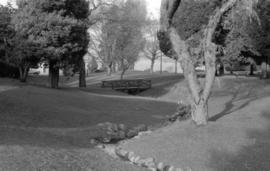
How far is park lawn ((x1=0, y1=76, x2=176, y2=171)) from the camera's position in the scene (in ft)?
25.9

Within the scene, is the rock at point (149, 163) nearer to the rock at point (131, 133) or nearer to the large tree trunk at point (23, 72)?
the rock at point (131, 133)

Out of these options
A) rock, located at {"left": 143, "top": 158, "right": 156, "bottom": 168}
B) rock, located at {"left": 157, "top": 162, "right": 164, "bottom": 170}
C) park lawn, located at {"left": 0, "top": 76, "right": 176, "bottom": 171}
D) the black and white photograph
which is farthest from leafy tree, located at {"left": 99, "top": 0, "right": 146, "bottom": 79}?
rock, located at {"left": 157, "top": 162, "right": 164, "bottom": 170}

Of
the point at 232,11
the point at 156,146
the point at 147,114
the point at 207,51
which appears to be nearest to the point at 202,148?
the point at 156,146

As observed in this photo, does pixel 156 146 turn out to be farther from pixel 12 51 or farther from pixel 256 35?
pixel 256 35

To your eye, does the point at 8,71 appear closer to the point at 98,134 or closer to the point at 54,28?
the point at 54,28

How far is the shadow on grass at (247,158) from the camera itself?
801cm

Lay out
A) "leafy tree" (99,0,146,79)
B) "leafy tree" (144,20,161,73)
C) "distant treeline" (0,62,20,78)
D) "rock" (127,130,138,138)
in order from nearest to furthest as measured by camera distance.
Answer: "rock" (127,130,138,138)
"distant treeline" (0,62,20,78)
"leafy tree" (99,0,146,79)
"leafy tree" (144,20,161,73)

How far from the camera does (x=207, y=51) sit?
441 inches

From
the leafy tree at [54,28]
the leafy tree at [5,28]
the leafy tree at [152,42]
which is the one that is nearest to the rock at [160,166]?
the leafy tree at [54,28]

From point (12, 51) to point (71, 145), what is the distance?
16.2m

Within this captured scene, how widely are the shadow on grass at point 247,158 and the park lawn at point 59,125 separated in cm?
212

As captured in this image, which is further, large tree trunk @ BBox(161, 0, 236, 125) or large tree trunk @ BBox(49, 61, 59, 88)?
large tree trunk @ BBox(49, 61, 59, 88)

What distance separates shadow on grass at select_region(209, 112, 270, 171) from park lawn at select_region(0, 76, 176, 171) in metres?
2.12

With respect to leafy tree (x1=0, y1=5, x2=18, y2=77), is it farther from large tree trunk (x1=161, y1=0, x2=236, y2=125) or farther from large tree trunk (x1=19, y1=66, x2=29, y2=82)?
large tree trunk (x1=161, y1=0, x2=236, y2=125)
